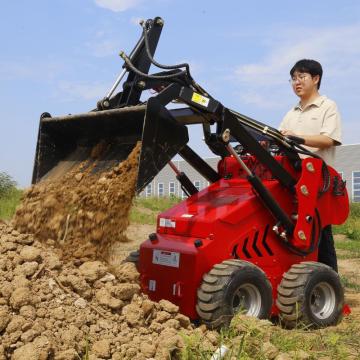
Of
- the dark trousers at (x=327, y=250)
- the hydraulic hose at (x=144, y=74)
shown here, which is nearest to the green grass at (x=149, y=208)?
the dark trousers at (x=327, y=250)

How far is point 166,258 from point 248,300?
69cm

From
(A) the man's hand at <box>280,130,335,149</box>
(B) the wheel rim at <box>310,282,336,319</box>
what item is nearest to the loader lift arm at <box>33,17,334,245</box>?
(A) the man's hand at <box>280,130,335,149</box>

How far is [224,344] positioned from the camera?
12.1 feet

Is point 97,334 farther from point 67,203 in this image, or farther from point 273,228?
point 273,228

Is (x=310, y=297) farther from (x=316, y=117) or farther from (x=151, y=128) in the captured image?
(x=151, y=128)

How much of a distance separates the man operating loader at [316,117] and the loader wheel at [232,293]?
45.4 inches

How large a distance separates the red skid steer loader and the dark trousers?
0.61 feet

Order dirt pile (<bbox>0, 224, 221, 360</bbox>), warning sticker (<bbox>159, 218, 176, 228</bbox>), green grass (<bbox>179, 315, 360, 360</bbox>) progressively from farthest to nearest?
warning sticker (<bbox>159, 218, 176, 228</bbox>)
green grass (<bbox>179, 315, 360, 360</bbox>)
dirt pile (<bbox>0, 224, 221, 360</bbox>)

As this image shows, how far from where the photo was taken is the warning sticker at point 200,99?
4395 mm

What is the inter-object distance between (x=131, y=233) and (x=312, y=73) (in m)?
8.00

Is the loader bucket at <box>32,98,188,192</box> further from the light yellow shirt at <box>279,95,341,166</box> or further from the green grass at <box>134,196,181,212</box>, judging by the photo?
the green grass at <box>134,196,181,212</box>

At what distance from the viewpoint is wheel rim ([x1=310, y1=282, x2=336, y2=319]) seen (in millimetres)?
4934

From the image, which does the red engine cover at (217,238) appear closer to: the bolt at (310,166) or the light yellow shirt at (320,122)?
the bolt at (310,166)

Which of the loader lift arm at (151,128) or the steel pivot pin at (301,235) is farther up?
the loader lift arm at (151,128)
